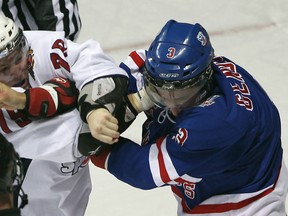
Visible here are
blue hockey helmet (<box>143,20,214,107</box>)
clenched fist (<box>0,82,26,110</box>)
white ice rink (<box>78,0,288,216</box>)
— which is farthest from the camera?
white ice rink (<box>78,0,288,216</box>)

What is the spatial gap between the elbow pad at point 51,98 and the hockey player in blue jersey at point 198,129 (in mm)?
149

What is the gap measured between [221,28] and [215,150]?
1752 mm

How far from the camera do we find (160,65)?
4.61 feet

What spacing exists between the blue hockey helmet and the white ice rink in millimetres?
1038

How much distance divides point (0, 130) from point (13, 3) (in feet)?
1.68

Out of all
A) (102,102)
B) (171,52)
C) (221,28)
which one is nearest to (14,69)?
(102,102)

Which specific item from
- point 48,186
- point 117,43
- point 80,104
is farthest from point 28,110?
point 117,43

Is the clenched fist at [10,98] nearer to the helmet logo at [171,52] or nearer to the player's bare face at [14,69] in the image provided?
the player's bare face at [14,69]

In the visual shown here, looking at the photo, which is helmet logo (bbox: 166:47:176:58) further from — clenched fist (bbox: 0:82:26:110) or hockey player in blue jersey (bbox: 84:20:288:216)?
clenched fist (bbox: 0:82:26:110)

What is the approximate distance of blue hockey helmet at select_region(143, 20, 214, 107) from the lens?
54.9 inches

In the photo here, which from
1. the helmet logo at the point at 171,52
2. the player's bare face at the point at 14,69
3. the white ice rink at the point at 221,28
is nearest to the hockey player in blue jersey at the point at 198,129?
the helmet logo at the point at 171,52

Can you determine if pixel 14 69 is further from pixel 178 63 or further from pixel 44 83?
pixel 178 63

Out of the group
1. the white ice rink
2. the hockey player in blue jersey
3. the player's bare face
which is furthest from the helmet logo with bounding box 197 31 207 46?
the white ice rink

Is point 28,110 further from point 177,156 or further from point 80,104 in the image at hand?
point 177,156
